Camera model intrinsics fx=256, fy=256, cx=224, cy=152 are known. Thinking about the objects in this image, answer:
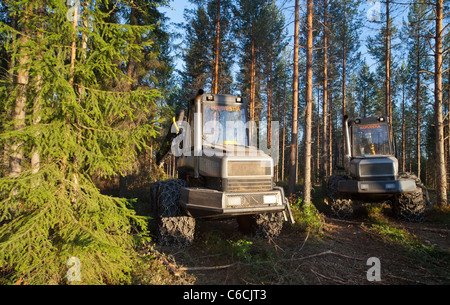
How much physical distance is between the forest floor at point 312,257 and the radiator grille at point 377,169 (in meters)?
1.66

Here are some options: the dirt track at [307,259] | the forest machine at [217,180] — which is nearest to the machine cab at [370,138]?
the dirt track at [307,259]

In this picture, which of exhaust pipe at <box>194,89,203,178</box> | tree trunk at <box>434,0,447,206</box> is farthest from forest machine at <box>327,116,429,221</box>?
exhaust pipe at <box>194,89,203,178</box>

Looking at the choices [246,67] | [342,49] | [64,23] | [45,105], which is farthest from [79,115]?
[342,49]

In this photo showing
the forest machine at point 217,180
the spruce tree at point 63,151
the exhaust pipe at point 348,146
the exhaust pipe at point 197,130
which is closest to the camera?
the spruce tree at point 63,151

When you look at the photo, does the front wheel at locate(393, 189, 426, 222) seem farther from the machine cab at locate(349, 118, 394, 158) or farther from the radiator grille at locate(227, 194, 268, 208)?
the radiator grille at locate(227, 194, 268, 208)

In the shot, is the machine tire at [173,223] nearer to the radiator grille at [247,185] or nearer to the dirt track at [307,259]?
the dirt track at [307,259]

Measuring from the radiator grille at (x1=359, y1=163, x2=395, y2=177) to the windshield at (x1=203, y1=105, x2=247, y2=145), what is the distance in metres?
4.24

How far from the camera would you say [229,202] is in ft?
14.4

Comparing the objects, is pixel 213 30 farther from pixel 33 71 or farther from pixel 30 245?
pixel 30 245

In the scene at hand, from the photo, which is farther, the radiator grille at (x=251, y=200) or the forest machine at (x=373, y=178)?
the forest machine at (x=373, y=178)

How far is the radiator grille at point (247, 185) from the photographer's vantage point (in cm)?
453

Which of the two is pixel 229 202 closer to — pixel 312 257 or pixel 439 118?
pixel 312 257

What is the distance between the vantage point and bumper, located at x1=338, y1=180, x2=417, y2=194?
23.8ft
